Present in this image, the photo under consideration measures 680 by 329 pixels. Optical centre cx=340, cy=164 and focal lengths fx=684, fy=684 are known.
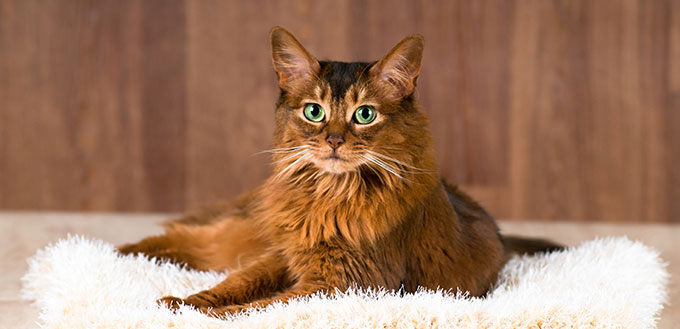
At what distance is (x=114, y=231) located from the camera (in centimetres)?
265

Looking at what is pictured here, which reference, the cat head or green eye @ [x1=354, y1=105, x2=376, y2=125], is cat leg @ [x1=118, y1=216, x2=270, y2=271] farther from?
green eye @ [x1=354, y1=105, x2=376, y2=125]

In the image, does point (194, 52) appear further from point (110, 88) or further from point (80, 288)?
point (80, 288)

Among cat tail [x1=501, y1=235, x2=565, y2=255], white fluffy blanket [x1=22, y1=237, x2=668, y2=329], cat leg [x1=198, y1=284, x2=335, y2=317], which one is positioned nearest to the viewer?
white fluffy blanket [x1=22, y1=237, x2=668, y2=329]

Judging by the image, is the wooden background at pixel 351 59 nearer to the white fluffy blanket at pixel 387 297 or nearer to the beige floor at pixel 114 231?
the beige floor at pixel 114 231

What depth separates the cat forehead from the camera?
1520 mm

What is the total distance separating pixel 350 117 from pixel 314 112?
92 mm

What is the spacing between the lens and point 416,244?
1565 millimetres

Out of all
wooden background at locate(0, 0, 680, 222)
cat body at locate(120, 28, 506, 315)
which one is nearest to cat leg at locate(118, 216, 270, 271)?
cat body at locate(120, 28, 506, 315)

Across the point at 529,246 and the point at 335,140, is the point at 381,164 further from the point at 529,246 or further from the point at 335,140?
the point at 529,246

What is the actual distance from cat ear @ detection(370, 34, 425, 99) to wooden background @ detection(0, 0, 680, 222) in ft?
4.30

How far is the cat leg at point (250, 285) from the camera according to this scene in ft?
5.01

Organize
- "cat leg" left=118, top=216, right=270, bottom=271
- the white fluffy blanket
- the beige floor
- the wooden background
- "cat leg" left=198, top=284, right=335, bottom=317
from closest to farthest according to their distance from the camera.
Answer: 1. the white fluffy blanket
2. "cat leg" left=198, top=284, right=335, bottom=317
3. "cat leg" left=118, top=216, right=270, bottom=271
4. the beige floor
5. the wooden background

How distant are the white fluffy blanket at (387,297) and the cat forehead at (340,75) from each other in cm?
45

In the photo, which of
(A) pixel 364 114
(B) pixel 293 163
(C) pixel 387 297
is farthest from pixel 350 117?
(C) pixel 387 297
